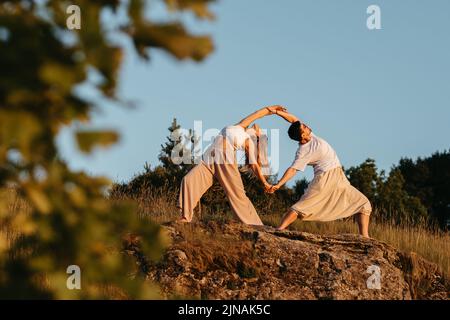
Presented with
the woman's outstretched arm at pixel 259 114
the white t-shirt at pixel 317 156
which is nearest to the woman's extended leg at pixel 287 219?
the white t-shirt at pixel 317 156

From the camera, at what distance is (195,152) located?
25.6m

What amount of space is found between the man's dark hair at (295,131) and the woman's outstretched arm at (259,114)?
0.53 m

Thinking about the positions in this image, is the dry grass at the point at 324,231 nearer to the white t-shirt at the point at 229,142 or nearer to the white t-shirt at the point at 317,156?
the white t-shirt at the point at 229,142

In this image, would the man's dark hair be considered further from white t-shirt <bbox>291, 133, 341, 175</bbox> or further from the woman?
the woman

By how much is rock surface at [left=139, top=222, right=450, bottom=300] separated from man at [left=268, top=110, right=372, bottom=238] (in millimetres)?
2667

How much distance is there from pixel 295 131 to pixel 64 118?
418 inches

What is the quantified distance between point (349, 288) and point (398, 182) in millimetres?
29595

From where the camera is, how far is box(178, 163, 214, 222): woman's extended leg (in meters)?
12.7

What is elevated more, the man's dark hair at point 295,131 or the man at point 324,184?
the man's dark hair at point 295,131

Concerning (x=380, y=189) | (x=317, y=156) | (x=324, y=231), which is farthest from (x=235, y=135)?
(x=380, y=189)

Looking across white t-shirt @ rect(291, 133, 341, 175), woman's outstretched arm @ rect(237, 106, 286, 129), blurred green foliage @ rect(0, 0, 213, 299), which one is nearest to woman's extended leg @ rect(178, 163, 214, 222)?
woman's outstretched arm @ rect(237, 106, 286, 129)

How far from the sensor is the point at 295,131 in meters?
13.1

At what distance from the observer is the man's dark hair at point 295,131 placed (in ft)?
42.9
